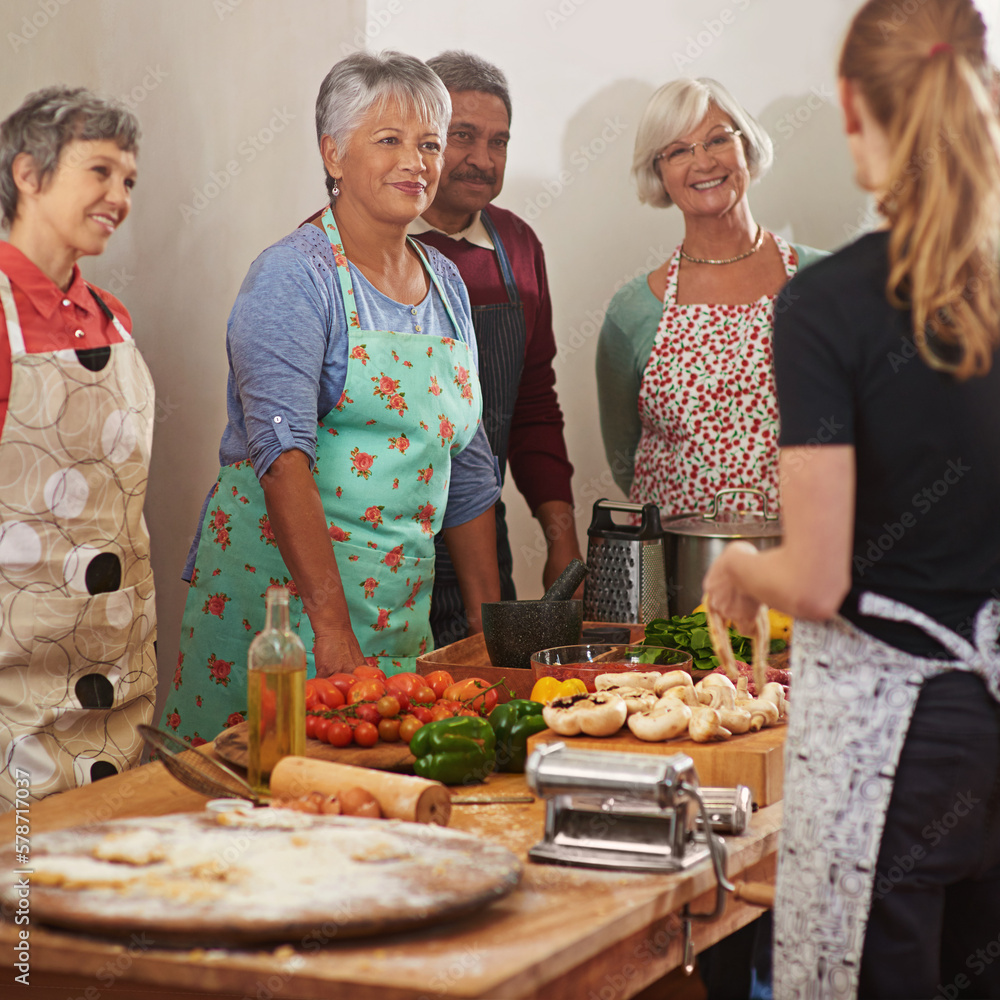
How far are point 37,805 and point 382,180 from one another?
1.23 metres

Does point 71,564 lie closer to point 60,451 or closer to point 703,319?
point 60,451

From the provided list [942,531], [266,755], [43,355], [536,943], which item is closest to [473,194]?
[43,355]

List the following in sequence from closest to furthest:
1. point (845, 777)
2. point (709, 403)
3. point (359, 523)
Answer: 1. point (845, 777)
2. point (359, 523)
3. point (709, 403)

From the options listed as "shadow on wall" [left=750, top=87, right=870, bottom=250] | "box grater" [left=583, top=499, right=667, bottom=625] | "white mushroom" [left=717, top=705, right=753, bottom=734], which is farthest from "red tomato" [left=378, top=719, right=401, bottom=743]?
"shadow on wall" [left=750, top=87, right=870, bottom=250]

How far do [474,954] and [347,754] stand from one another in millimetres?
578

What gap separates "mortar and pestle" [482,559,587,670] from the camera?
189cm

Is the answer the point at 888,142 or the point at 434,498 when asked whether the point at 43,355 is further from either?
the point at 888,142

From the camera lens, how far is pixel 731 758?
1.37 m

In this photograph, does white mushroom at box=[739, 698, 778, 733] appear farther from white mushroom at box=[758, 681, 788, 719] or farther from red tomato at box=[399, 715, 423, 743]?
red tomato at box=[399, 715, 423, 743]

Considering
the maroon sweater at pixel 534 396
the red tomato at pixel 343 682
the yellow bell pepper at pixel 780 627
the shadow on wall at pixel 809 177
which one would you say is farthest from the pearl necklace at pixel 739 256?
the red tomato at pixel 343 682

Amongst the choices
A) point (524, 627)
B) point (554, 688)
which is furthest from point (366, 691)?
point (524, 627)

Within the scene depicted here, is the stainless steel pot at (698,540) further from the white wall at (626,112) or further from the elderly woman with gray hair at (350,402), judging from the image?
the white wall at (626,112)

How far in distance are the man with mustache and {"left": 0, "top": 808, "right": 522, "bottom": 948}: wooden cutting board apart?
58.9 inches

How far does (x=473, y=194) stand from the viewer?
269 cm
